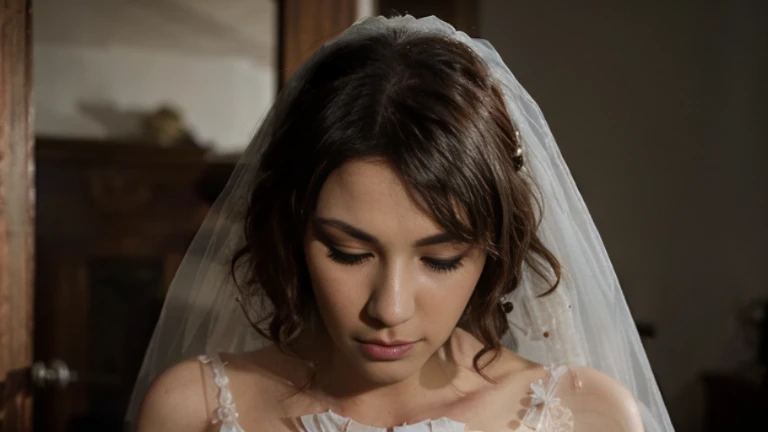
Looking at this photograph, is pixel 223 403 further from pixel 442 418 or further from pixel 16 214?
pixel 16 214

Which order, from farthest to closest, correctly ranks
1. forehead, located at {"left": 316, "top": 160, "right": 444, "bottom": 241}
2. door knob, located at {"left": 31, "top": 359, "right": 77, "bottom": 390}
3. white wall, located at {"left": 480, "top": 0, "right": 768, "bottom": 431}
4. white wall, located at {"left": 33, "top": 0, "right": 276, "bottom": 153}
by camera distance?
1. white wall, located at {"left": 480, "top": 0, "right": 768, "bottom": 431}
2. white wall, located at {"left": 33, "top": 0, "right": 276, "bottom": 153}
3. door knob, located at {"left": 31, "top": 359, "right": 77, "bottom": 390}
4. forehead, located at {"left": 316, "top": 160, "right": 444, "bottom": 241}

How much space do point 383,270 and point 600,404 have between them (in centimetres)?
42

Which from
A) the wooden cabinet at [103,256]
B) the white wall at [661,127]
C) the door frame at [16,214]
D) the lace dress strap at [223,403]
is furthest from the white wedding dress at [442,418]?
the white wall at [661,127]

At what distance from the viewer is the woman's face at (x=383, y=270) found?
843 millimetres

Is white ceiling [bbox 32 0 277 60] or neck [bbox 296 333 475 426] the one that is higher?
white ceiling [bbox 32 0 277 60]

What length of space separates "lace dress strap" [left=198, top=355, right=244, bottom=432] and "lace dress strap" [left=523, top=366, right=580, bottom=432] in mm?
432

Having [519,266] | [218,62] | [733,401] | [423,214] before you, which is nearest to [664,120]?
[733,401]

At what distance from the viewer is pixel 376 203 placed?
84 centimetres

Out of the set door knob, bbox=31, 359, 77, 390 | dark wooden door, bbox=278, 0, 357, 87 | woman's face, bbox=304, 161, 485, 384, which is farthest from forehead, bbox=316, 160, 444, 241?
door knob, bbox=31, 359, 77, 390

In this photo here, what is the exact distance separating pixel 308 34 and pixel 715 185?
1795mm

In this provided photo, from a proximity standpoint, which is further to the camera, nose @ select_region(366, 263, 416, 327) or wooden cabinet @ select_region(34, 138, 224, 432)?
wooden cabinet @ select_region(34, 138, 224, 432)

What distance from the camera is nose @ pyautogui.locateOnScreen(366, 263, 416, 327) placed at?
0.84 m

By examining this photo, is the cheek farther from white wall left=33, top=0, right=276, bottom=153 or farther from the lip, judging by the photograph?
white wall left=33, top=0, right=276, bottom=153

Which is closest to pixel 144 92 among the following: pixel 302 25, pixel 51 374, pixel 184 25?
pixel 184 25
